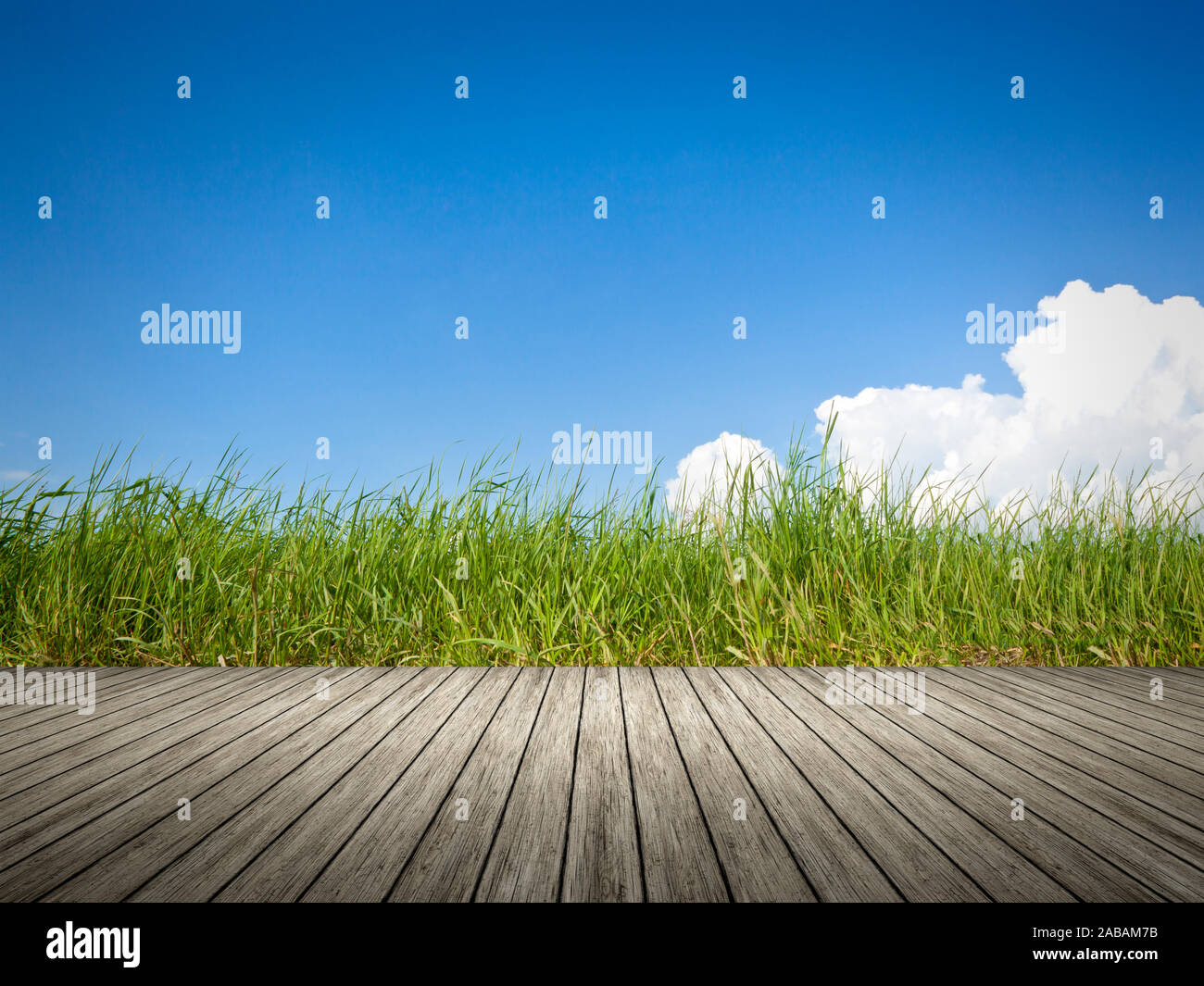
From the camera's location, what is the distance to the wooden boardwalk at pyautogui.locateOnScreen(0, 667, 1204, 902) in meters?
1.48

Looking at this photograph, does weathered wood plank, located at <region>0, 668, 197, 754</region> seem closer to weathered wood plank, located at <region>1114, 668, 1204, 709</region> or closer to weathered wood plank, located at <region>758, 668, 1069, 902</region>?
weathered wood plank, located at <region>758, 668, 1069, 902</region>

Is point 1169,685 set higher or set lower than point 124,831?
lower

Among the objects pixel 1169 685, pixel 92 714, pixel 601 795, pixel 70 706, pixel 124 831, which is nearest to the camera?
pixel 124 831

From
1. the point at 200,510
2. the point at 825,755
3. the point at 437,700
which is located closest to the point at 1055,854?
the point at 825,755

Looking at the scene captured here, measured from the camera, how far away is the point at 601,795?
6.29ft

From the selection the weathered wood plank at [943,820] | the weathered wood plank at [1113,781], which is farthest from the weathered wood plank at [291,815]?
the weathered wood plank at [1113,781]

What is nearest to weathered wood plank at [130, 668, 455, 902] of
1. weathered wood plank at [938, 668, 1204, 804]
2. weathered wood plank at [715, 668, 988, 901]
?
weathered wood plank at [715, 668, 988, 901]

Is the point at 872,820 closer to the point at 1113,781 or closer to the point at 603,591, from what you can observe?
the point at 1113,781

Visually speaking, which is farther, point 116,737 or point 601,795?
point 116,737

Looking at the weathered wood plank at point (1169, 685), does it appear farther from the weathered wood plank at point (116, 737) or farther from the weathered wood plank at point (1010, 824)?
the weathered wood plank at point (116, 737)

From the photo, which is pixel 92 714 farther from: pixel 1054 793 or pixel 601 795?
pixel 1054 793

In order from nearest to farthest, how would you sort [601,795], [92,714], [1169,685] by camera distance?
[601,795] → [92,714] → [1169,685]

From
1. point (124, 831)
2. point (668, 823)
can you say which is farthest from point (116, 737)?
point (668, 823)

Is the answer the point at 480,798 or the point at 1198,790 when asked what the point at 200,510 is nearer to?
the point at 480,798
